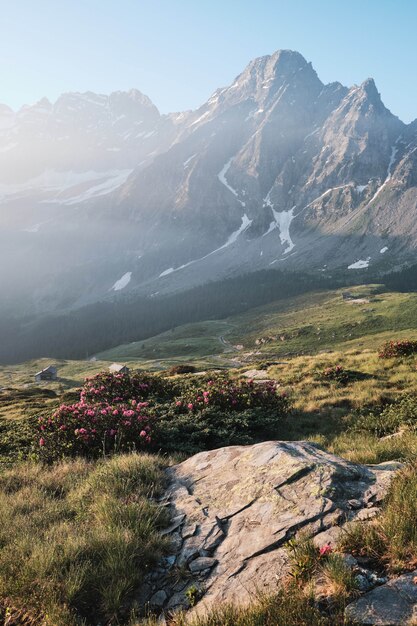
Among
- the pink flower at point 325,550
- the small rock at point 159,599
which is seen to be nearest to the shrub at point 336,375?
the pink flower at point 325,550

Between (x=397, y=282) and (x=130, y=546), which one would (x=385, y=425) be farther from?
(x=397, y=282)

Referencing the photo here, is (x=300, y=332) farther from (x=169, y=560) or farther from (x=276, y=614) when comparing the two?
(x=276, y=614)

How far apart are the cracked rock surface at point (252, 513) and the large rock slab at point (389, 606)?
38.6 inches

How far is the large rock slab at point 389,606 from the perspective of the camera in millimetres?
3606

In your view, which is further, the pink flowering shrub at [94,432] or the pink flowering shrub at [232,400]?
the pink flowering shrub at [232,400]

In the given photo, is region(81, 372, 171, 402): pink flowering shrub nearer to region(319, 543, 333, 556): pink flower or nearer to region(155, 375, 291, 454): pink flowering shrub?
region(155, 375, 291, 454): pink flowering shrub

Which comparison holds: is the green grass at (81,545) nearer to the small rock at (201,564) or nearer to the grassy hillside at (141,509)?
the grassy hillside at (141,509)

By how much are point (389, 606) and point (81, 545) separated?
4011 millimetres

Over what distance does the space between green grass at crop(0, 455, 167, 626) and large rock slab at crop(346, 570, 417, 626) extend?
2781 millimetres

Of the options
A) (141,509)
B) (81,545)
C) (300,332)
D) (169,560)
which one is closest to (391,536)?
(169,560)

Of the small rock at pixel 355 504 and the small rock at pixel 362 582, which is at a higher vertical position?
the small rock at pixel 362 582

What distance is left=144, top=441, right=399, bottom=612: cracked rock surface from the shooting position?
186 inches

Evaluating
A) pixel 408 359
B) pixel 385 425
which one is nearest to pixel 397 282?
pixel 408 359

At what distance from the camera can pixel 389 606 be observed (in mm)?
3760
